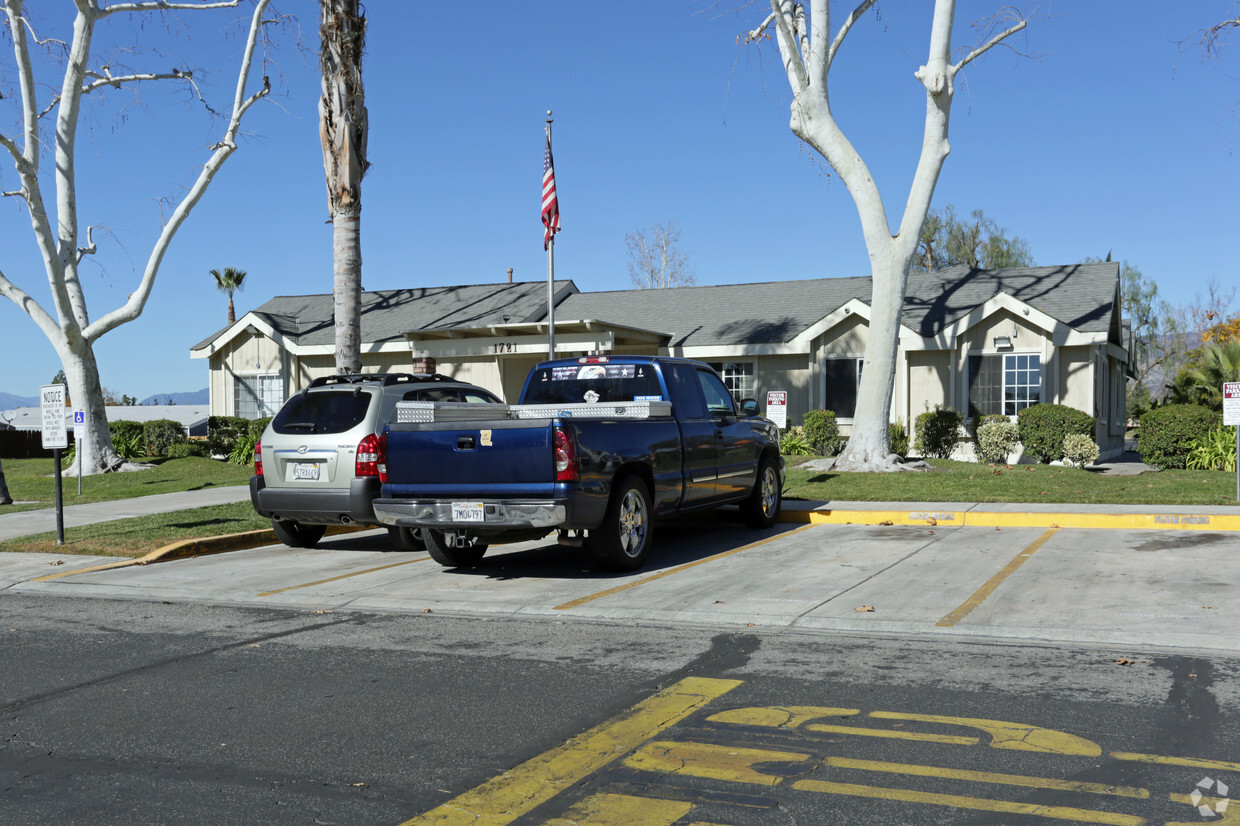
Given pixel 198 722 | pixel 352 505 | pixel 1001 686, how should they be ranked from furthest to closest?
pixel 352 505
pixel 1001 686
pixel 198 722

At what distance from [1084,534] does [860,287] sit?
1794 cm

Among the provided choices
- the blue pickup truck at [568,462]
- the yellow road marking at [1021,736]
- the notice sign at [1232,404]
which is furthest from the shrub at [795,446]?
the yellow road marking at [1021,736]

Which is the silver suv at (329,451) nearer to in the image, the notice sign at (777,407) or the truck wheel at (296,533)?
the truck wheel at (296,533)

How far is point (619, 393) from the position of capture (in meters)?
10.9

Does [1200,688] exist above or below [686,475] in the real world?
below

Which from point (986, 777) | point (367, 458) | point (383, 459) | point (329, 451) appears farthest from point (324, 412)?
point (986, 777)

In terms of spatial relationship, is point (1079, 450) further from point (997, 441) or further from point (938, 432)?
point (938, 432)

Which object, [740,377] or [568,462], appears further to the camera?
[740,377]

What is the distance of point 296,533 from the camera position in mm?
12328

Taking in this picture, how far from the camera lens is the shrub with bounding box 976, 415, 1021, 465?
22000 millimetres

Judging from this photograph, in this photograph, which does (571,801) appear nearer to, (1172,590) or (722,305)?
(1172,590)

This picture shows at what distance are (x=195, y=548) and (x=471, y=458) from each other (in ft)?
14.5

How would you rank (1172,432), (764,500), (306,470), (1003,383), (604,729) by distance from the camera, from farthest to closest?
(1003,383) < (1172,432) < (764,500) < (306,470) < (604,729)

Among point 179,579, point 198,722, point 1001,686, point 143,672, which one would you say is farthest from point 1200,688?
point 179,579
